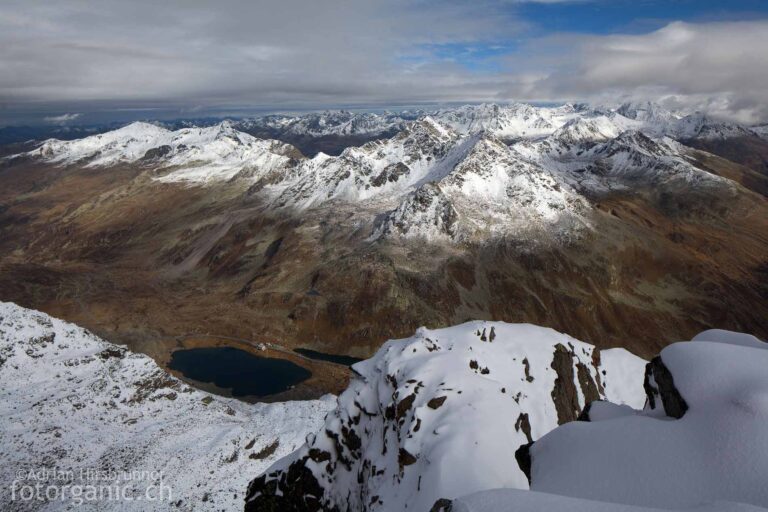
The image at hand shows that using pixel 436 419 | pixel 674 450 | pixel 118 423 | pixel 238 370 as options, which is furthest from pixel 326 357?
pixel 674 450

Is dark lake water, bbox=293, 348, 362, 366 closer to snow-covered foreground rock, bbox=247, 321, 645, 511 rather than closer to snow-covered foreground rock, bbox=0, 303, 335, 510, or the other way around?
snow-covered foreground rock, bbox=0, 303, 335, 510

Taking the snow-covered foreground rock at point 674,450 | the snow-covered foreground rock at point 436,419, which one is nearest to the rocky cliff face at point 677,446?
the snow-covered foreground rock at point 674,450

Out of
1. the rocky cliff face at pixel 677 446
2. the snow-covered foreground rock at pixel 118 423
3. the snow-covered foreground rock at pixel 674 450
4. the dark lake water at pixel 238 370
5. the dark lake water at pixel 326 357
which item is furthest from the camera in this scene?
the dark lake water at pixel 326 357

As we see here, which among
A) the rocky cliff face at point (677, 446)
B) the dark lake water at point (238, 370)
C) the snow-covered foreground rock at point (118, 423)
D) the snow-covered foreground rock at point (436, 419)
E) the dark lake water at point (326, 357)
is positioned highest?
the rocky cliff face at point (677, 446)

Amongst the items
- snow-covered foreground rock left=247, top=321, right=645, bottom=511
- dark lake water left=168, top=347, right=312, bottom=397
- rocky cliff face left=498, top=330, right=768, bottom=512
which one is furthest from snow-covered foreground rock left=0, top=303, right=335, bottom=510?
dark lake water left=168, top=347, right=312, bottom=397

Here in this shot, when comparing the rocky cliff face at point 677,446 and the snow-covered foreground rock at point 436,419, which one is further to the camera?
the snow-covered foreground rock at point 436,419

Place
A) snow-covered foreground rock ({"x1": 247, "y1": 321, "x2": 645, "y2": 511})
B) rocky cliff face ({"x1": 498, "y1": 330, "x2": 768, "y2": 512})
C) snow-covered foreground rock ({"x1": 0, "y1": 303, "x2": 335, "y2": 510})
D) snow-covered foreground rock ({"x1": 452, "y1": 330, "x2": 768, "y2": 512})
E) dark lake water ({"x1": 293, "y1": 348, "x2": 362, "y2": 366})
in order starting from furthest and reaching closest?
dark lake water ({"x1": 293, "y1": 348, "x2": 362, "y2": 366}) → snow-covered foreground rock ({"x1": 0, "y1": 303, "x2": 335, "y2": 510}) → snow-covered foreground rock ({"x1": 247, "y1": 321, "x2": 645, "y2": 511}) → rocky cliff face ({"x1": 498, "y1": 330, "x2": 768, "y2": 512}) → snow-covered foreground rock ({"x1": 452, "y1": 330, "x2": 768, "y2": 512})

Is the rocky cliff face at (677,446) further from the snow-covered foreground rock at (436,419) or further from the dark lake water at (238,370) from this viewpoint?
the dark lake water at (238,370)
